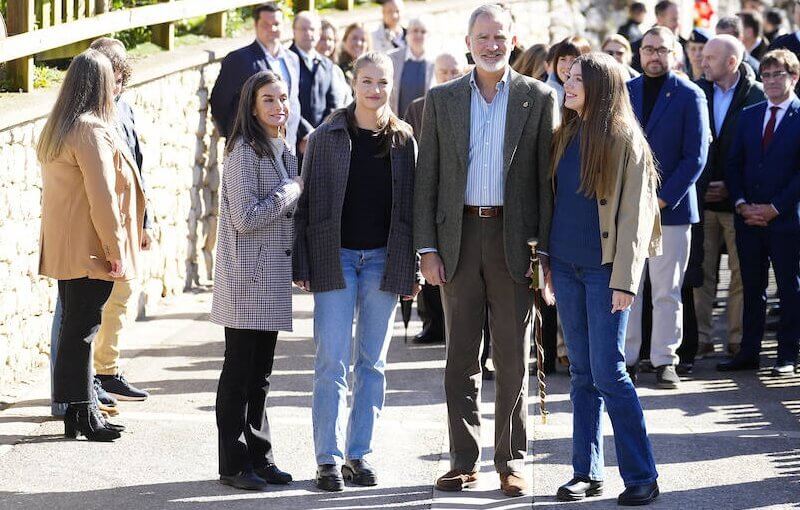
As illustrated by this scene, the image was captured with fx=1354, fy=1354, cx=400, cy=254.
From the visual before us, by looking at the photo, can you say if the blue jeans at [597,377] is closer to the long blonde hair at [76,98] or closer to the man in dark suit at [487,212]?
the man in dark suit at [487,212]

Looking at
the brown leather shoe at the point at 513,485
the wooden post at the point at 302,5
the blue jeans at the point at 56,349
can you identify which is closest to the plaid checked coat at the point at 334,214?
the brown leather shoe at the point at 513,485

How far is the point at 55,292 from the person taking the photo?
28.2 feet

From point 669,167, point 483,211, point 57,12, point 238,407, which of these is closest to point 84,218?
point 238,407

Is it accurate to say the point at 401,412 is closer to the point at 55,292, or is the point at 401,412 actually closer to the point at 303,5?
the point at 55,292

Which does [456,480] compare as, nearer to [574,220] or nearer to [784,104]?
[574,220]

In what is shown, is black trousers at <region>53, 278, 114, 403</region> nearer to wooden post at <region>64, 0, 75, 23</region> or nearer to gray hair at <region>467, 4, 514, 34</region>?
gray hair at <region>467, 4, 514, 34</region>

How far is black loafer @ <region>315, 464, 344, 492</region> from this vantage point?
6219mm

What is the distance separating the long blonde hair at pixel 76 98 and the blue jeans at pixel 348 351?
1.57 m

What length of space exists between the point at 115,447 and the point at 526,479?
2.12 m

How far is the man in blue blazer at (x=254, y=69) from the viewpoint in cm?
1036

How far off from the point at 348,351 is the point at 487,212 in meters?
0.92

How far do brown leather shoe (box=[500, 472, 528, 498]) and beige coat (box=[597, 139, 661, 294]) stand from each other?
103 centimetres

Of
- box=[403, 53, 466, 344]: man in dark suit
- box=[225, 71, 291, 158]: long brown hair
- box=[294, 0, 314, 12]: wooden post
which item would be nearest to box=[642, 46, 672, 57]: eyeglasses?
box=[403, 53, 466, 344]: man in dark suit

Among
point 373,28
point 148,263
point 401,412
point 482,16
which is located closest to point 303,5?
point 373,28
